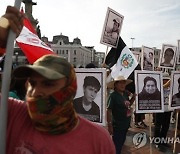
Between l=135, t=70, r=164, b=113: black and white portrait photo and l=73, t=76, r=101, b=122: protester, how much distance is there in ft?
4.48

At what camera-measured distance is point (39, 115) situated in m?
1.48

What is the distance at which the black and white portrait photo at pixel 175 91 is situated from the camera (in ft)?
19.5

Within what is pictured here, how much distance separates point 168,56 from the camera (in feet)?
28.6

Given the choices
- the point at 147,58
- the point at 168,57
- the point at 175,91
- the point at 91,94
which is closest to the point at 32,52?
the point at 91,94

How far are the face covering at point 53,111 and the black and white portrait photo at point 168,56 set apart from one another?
735cm

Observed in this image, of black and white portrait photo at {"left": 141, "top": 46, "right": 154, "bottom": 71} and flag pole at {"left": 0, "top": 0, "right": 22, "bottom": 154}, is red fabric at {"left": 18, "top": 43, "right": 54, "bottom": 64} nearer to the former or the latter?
flag pole at {"left": 0, "top": 0, "right": 22, "bottom": 154}

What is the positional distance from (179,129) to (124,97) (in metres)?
2.92

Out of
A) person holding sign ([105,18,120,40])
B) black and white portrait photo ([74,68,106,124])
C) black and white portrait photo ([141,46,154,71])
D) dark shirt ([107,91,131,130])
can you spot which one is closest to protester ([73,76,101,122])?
black and white portrait photo ([74,68,106,124])

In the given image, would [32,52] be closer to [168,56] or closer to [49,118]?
[49,118]

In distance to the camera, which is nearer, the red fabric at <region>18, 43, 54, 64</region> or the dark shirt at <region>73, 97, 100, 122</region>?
the red fabric at <region>18, 43, 54, 64</region>

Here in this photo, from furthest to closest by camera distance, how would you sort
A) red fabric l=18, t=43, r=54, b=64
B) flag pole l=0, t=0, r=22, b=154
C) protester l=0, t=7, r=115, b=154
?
red fabric l=18, t=43, r=54, b=64 → protester l=0, t=7, r=115, b=154 → flag pole l=0, t=0, r=22, b=154

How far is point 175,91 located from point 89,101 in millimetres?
2331

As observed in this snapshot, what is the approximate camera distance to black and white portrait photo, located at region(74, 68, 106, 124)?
4.33 metres

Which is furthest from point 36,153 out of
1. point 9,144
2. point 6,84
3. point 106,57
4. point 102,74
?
point 106,57
